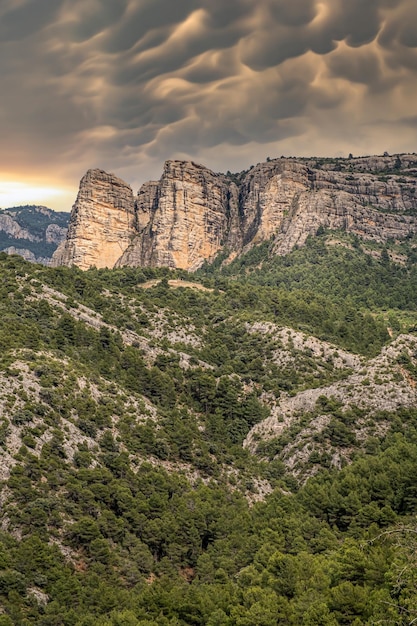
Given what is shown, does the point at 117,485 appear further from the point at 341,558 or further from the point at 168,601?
the point at 341,558

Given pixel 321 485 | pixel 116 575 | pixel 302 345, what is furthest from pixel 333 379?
pixel 116 575

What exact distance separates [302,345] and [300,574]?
83.9 metres

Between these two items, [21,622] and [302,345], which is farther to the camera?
[302,345]

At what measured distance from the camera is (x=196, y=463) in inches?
3907

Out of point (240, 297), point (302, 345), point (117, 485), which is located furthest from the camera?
point (240, 297)

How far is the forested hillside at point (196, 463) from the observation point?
2213 inches

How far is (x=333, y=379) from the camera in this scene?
12769 cm

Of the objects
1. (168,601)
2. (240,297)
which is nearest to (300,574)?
(168,601)

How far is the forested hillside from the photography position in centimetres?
5622

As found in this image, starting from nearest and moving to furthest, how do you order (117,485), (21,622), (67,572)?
(21,622), (67,572), (117,485)

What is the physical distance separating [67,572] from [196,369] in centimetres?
6743

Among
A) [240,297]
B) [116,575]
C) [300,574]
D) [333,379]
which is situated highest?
[240,297]

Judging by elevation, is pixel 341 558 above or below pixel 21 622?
above

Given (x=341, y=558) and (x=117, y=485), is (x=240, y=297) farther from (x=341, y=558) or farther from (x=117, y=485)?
(x=341, y=558)
